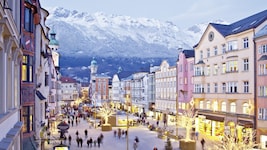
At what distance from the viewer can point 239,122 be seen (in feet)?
130

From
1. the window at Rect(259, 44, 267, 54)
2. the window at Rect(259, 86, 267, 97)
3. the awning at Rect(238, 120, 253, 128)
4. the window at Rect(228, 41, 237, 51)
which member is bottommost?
the awning at Rect(238, 120, 253, 128)

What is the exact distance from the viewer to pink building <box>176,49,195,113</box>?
5866cm

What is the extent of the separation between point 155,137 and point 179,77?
1725 centimetres

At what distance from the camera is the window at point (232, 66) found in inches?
1606

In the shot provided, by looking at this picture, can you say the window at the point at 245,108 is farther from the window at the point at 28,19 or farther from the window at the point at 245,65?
the window at the point at 28,19

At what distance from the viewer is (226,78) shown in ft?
140

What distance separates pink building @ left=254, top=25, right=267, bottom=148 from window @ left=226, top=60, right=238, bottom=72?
4258 millimetres

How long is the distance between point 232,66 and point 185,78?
1977cm

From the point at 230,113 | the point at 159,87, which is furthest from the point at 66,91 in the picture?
the point at 230,113

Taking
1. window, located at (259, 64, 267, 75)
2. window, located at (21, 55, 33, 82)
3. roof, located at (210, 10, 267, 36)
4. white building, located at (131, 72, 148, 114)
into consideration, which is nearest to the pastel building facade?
white building, located at (131, 72, 148, 114)

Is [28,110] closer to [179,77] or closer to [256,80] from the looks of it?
[256,80]

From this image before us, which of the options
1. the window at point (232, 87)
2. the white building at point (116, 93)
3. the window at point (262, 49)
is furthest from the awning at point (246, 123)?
the white building at point (116, 93)

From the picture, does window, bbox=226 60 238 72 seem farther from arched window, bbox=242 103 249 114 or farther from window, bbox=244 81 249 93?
arched window, bbox=242 103 249 114

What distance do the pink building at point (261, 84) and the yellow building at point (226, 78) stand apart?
0.84m
